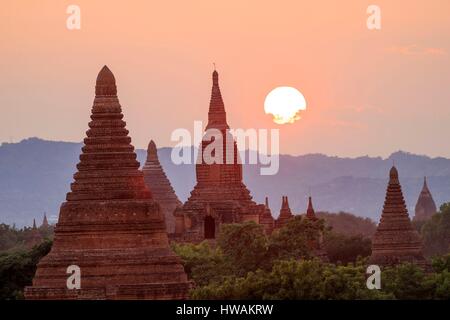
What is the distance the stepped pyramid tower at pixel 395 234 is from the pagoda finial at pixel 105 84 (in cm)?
2795

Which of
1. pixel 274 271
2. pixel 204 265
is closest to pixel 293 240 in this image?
pixel 204 265

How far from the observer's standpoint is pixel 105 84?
82.2 m

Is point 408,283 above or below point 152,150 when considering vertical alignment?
below

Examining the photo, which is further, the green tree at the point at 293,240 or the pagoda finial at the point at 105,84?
the green tree at the point at 293,240

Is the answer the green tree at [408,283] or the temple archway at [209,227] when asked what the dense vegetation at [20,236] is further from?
the green tree at [408,283]

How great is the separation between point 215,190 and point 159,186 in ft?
44.9

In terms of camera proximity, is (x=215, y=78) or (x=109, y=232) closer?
(x=109, y=232)

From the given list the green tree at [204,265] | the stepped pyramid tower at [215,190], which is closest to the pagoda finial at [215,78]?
the stepped pyramid tower at [215,190]

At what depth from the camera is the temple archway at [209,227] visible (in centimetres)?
11412

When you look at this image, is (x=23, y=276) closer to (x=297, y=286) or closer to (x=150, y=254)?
(x=150, y=254)

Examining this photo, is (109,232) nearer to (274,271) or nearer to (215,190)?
(274,271)

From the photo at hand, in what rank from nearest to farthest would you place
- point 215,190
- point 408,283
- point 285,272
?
point 285,272, point 408,283, point 215,190

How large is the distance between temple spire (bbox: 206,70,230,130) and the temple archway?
5889mm
